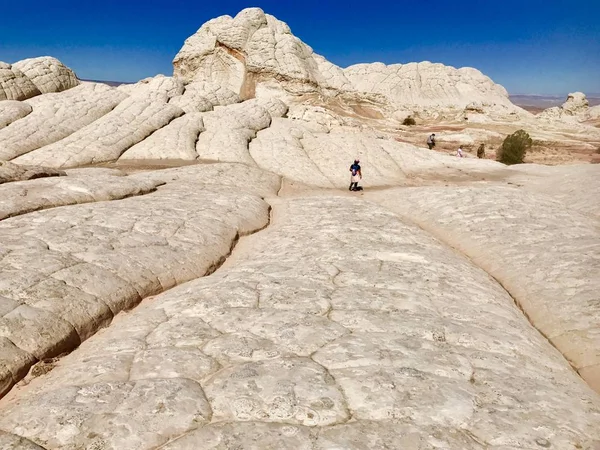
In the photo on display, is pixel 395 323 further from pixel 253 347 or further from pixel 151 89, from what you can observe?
pixel 151 89

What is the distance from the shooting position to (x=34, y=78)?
1302 inches

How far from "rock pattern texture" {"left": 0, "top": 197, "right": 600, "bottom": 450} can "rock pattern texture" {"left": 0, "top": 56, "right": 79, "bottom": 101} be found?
29.7 m

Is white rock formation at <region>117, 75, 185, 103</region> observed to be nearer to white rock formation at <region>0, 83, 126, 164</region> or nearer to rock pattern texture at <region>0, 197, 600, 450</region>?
white rock formation at <region>0, 83, 126, 164</region>

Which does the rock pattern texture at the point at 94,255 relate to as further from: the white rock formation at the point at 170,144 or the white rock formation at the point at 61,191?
the white rock formation at the point at 170,144

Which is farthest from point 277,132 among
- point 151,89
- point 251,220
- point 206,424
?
point 206,424

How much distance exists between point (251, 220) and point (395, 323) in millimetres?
7996

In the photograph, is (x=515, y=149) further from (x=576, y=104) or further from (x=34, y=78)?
(x=576, y=104)

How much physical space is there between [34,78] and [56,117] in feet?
29.9

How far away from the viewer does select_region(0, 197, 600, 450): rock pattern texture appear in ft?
14.6

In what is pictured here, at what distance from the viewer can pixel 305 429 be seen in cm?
451

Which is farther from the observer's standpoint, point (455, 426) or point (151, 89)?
point (151, 89)

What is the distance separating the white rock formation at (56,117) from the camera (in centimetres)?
2394

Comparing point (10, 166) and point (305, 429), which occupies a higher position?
point (10, 166)

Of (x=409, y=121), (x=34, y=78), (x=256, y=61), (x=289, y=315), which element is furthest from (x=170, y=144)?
(x=409, y=121)
